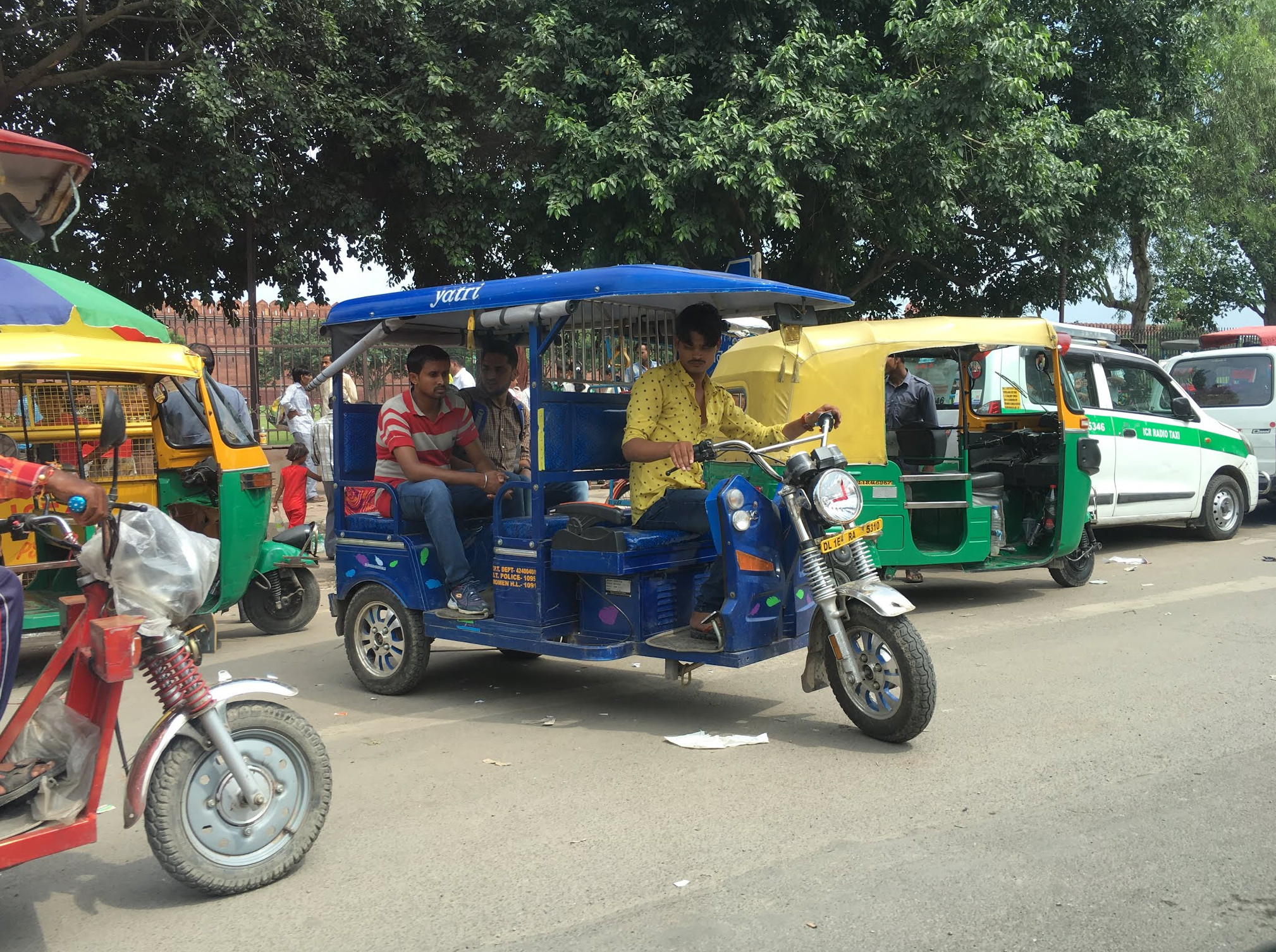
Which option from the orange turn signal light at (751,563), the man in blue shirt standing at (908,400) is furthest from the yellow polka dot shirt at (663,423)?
the man in blue shirt standing at (908,400)

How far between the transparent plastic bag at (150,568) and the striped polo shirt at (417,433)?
271 centimetres

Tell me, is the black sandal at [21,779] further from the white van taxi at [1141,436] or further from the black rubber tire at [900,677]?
the white van taxi at [1141,436]

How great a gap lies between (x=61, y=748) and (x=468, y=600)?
270 centimetres

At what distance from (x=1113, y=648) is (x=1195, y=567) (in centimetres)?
381

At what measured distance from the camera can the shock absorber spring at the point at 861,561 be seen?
4.93 meters

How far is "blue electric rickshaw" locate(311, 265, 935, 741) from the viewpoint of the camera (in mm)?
4863

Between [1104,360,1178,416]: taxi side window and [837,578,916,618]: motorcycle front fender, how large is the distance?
21.1ft

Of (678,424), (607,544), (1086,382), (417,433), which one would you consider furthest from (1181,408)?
(417,433)

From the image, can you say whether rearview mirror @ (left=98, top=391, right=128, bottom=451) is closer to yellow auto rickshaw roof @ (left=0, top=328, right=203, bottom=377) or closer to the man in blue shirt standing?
yellow auto rickshaw roof @ (left=0, top=328, right=203, bottom=377)

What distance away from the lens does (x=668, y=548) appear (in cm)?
547

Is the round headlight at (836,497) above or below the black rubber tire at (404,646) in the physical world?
above

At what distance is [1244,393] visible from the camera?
12.8 meters

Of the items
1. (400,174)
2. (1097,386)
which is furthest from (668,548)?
(400,174)

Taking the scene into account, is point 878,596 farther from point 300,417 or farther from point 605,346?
point 300,417
